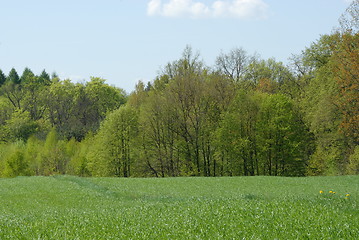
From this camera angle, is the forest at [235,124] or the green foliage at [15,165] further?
the green foliage at [15,165]

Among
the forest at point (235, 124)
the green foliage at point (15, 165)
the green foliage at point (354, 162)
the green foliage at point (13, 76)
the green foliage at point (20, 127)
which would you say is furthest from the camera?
the green foliage at point (13, 76)

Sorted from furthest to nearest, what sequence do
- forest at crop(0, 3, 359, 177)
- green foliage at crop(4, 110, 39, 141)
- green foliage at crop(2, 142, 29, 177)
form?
green foliage at crop(4, 110, 39, 141)
green foliage at crop(2, 142, 29, 177)
forest at crop(0, 3, 359, 177)

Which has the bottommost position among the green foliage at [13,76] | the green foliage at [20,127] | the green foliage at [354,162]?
the green foliage at [354,162]

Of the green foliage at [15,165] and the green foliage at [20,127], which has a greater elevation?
the green foliage at [20,127]

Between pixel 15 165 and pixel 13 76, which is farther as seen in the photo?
pixel 13 76

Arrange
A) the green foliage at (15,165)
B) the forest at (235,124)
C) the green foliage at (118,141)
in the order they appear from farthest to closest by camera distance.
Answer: the green foliage at (15,165)
the green foliage at (118,141)
the forest at (235,124)

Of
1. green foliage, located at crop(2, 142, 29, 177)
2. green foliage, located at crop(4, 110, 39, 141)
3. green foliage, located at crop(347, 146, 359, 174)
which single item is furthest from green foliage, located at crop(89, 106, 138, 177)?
green foliage, located at crop(4, 110, 39, 141)

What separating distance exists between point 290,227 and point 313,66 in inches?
2027

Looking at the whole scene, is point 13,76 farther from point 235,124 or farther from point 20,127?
point 235,124

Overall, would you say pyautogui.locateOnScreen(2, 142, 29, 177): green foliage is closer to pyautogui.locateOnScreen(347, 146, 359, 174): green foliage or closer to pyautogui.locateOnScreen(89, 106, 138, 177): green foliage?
pyautogui.locateOnScreen(89, 106, 138, 177): green foliage

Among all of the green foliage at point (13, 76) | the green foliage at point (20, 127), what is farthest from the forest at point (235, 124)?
the green foliage at point (13, 76)

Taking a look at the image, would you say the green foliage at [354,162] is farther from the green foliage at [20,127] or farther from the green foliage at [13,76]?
the green foliage at [13,76]

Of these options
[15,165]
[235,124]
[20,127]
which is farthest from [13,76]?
[235,124]

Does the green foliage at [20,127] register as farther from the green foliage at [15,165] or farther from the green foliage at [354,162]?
the green foliage at [354,162]
